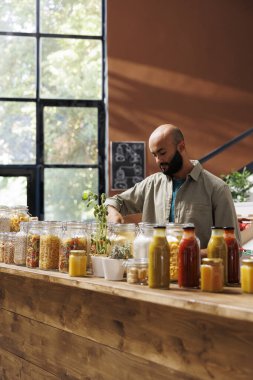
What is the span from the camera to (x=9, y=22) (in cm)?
808

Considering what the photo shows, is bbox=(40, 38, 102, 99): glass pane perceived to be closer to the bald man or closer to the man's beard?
the bald man

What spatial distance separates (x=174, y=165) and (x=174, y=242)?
128 centimetres

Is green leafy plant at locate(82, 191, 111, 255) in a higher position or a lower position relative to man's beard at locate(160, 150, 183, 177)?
lower

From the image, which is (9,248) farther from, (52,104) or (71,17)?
(71,17)

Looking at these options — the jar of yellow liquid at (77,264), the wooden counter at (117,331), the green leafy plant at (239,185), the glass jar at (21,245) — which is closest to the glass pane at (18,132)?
the green leafy plant at (239,185)

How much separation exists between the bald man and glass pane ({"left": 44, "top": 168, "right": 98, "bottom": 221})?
422 cm

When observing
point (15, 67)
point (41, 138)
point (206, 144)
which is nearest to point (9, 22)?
point (15, 67)

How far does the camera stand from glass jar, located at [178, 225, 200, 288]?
225 centimetres

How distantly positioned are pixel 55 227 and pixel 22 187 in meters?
5.11

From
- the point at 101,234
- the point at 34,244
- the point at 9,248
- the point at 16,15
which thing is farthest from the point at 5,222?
the point at 16,15

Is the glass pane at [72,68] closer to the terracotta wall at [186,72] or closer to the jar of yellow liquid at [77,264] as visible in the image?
the terracotta wall at [186,72]

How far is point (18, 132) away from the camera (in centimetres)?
803

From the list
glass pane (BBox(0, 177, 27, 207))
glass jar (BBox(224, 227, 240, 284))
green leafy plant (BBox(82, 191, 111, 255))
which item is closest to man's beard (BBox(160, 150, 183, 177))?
green leafy plant (BBox(82, 191, 111, 255))

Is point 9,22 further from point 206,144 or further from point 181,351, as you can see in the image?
point 181,351
